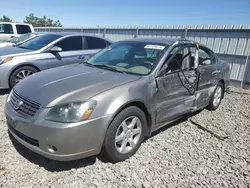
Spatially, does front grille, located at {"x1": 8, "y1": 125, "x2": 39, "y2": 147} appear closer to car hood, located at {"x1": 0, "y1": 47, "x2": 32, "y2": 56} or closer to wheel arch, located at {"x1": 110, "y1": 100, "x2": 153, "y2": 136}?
wheel arch, located at {"x1": 110, "y1": 100, "x2": 153, "y2": 136}

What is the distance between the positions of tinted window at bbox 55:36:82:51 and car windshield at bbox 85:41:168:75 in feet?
7.36

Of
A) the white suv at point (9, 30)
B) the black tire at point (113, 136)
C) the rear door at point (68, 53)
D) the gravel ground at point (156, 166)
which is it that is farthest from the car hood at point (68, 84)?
the white suv at point (9, 30)

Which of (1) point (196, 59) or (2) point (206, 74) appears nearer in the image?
(1) point (196, 59)

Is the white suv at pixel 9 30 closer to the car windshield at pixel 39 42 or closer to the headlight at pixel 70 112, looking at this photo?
the car windshield at pixel 39 42

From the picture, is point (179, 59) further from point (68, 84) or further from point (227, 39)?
point (227, 39)

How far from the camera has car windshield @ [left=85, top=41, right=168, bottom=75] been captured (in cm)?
313

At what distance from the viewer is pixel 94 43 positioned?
20.9 ft

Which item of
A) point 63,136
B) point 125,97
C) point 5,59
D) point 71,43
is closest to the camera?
point 63,136

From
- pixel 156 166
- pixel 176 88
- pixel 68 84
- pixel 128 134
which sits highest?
pixel 68 84

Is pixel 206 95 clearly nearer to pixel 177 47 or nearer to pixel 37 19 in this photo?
pixel 177 47

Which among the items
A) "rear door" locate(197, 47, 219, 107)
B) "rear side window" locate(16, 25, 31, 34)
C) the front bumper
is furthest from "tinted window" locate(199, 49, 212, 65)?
"rear side window" locate(16, 25, 31, 34)

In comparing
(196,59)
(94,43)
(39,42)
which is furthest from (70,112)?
(94,43)

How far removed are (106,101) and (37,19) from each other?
47.4 metres

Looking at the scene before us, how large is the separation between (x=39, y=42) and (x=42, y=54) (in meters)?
0.66
